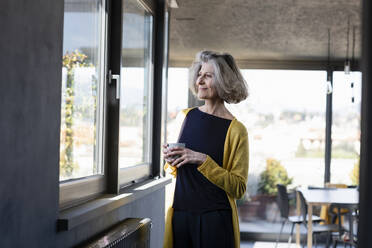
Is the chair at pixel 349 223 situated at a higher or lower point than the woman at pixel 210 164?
lower

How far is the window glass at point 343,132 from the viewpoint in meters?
8.52

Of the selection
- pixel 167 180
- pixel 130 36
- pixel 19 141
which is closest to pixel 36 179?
pixel 19 141

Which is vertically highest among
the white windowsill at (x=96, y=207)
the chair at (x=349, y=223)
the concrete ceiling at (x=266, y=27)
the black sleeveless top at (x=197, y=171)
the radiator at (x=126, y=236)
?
the concrete ceiling at (x=266, y=27)

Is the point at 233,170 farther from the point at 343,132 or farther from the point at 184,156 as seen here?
the point at 343,132

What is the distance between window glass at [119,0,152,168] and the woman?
1.22 m

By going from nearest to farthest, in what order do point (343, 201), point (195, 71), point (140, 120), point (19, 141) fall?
point (19, 141) → point (195, 71) → point (140, 120) → point (343, 201)

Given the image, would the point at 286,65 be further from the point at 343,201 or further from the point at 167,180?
the point at 167,180

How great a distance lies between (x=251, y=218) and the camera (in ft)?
28.6

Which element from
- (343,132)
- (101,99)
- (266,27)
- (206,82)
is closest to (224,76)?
(206,82)

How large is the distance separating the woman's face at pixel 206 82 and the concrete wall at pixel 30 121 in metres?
0.54

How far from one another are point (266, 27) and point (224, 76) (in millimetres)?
4167

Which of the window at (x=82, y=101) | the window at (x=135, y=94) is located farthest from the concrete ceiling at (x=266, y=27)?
the window at (x=82, y=101)

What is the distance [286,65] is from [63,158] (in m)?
6.70

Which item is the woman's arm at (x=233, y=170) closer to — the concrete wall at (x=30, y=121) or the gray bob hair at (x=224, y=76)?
the gray bob hair at (x=224, y=76)
